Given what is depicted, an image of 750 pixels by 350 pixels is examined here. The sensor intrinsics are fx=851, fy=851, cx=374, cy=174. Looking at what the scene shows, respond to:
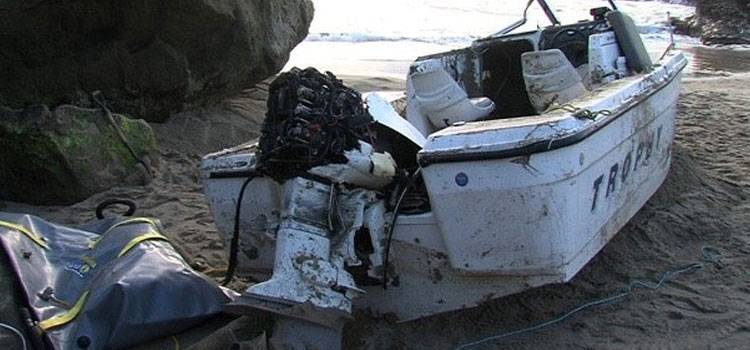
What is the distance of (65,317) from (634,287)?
2.51 meters

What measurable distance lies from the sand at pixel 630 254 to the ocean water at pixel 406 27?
214 inches

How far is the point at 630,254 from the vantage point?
14.2ft

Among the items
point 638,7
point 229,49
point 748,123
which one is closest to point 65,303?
point 229,49

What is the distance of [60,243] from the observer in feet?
11.4

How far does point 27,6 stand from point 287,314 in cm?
368

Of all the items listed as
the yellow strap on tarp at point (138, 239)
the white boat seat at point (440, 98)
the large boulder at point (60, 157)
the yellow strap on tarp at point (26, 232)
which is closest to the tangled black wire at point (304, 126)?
the yellow strap on tarp at point (138, 239)

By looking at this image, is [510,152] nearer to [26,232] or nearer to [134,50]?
[26,232]

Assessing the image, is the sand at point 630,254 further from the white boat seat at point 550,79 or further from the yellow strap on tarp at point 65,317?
the white boat seat at point 550,79

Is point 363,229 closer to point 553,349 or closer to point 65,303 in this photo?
point 553,349

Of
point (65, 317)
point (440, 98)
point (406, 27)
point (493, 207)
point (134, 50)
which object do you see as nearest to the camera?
point (65, 317)

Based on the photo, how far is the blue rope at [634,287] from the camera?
3.61 meters

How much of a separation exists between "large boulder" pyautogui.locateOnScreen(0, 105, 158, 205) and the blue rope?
3107 millimetres

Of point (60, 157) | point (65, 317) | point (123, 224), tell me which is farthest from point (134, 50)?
point (65, 317)

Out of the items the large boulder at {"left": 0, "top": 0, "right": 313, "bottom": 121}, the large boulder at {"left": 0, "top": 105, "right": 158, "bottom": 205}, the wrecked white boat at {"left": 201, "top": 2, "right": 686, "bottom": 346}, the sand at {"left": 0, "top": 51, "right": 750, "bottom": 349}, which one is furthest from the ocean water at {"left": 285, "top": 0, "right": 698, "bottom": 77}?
the wrecked white boat at {"left": 201, "top": 2, "right": 686, "bottom": 346}
